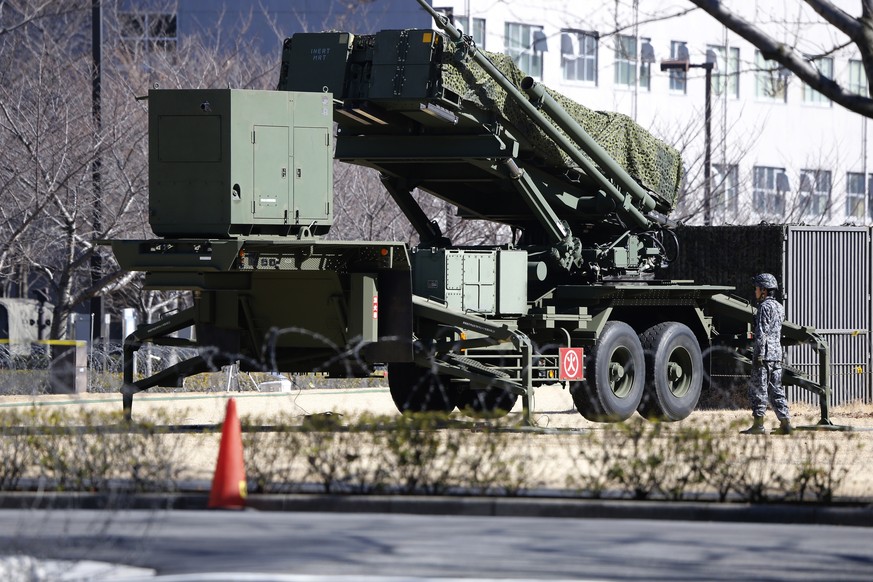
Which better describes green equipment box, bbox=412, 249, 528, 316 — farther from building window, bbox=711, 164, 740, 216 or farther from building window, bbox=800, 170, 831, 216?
building window, bbox=800, 170, 831, 216

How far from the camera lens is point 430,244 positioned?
66.8ft

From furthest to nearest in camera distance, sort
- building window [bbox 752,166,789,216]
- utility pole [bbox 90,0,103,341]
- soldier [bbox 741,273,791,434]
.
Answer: building window [bbox 752,166,789,216]
utility pole [bbox 90,0,103,341]
soldier [bbox 741,273,791,434]

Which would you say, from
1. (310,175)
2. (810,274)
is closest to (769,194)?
(810,274)

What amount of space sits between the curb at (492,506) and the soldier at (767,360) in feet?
19.4

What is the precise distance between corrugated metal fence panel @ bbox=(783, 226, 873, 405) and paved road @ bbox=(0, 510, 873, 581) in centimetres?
1303

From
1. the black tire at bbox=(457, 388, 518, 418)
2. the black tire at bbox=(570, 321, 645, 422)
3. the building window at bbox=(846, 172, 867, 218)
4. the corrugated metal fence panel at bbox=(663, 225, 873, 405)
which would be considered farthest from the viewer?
the building window at bbox=(846, 172, 867, 218)

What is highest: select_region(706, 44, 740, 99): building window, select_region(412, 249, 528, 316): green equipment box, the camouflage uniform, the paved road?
select_region(706, 44, 740, 99): building window

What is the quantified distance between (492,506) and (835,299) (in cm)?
1376

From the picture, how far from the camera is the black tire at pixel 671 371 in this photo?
66.2 feet

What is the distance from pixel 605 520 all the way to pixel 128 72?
2324cm

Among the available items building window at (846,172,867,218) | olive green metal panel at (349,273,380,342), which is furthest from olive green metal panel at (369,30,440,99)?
building window at (846,172,867,218)

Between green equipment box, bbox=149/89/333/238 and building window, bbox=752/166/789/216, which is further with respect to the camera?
building window, bbox=752/166/789/216

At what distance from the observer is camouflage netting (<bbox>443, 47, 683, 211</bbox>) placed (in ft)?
59.6

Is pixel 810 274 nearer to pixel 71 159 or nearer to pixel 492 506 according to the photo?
pixel 71 159
